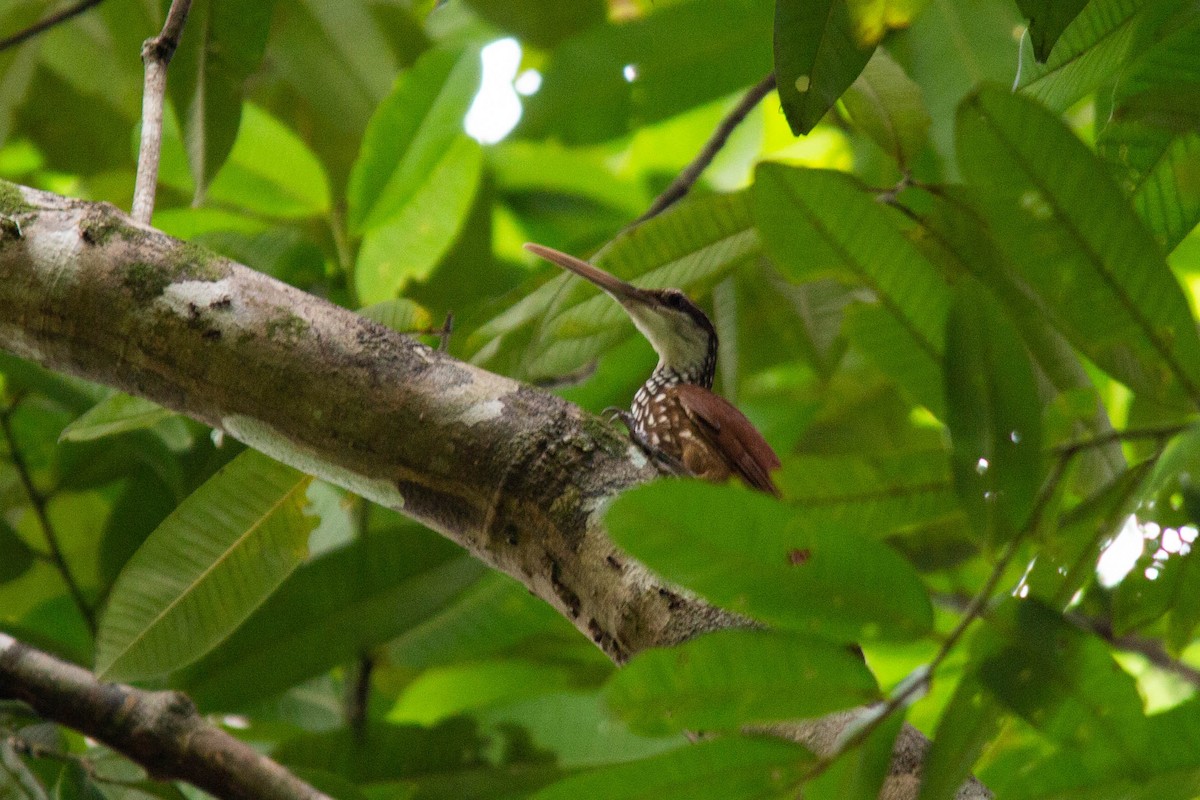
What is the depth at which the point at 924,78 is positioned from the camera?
9.96 feet

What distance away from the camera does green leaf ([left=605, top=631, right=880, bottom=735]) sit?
1149 mm

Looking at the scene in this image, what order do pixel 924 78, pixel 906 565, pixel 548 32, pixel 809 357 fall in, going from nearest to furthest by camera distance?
pixel 906 565 < pixel 924 78 < pixel 809 357 < pixel 548 32

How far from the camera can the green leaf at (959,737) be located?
44.9 inches

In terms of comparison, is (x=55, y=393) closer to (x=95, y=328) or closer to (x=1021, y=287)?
(x=95, y=328)

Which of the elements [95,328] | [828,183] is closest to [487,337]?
[95,328]

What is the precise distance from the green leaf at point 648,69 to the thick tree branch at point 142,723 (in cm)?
187

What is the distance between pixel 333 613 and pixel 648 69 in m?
1.69

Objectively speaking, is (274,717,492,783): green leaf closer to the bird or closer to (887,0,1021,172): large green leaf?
the bird

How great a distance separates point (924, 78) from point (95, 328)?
2132 millimetres

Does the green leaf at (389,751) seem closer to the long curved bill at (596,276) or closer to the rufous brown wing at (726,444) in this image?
the rufous brown wing at (726,444)

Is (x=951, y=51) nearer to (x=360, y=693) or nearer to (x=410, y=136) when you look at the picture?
(x=410, y=136)

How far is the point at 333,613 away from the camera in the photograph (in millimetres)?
2883

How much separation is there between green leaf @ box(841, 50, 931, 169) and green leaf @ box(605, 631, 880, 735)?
49.8 inches

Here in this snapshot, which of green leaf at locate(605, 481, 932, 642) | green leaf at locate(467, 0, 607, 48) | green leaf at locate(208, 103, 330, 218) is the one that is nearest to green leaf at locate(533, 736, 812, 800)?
green leaf at locate(605, 481, 932, 642)
